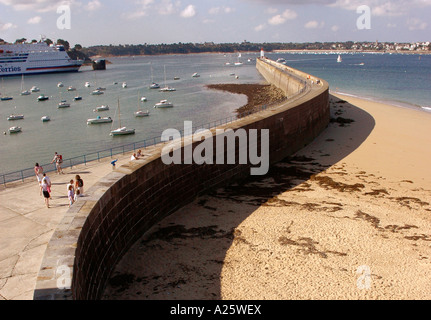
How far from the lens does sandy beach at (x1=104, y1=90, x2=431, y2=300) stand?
11.6 meters

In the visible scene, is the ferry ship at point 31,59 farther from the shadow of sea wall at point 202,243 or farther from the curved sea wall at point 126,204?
the shadow of sea wall at point 202,243

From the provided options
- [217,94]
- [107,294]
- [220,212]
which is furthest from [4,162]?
[217,94]

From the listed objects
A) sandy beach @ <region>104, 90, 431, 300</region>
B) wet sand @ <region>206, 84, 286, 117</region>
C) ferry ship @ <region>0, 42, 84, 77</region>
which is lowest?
sandy beach @ <region>104, 90, 431, 300</region>

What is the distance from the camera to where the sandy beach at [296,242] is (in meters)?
11.6

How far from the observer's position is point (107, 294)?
36.5 ft

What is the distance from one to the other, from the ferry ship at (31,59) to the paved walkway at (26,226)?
432ft

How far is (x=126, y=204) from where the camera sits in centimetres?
1334

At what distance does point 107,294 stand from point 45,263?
3225 millimetres

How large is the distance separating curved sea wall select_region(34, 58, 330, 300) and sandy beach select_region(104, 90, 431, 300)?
569mm

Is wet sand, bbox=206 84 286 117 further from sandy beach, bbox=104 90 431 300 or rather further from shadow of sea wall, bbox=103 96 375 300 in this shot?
shadow of sea wall, bbox=103 96 375 300

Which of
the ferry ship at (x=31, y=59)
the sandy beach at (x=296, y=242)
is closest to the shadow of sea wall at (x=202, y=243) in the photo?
the sandy beach at (x=296, y=242)

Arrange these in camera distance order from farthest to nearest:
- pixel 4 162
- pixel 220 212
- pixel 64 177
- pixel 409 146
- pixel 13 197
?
pixel 4 162, pixel 409 146, pixel 64 177, pixel 220 212, pixel 13 197

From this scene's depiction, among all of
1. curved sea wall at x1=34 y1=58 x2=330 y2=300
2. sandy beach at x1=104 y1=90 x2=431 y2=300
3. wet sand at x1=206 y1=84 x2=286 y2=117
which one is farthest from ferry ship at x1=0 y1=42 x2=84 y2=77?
sandy beach at x1=104 y1=90 x2=431 y2=300
